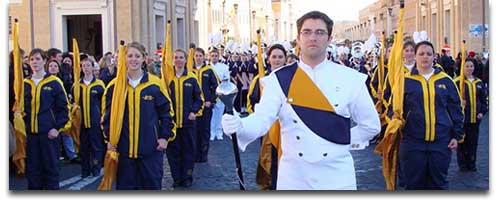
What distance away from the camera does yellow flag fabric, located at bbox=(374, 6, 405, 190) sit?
6.58m

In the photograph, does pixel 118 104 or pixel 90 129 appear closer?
pixel 118 104

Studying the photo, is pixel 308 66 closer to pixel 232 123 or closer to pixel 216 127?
pixel 232 123

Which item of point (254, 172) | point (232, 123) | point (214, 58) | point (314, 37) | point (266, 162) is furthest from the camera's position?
point (214, 58)

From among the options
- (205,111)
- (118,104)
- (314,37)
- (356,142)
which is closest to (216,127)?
(205,111)

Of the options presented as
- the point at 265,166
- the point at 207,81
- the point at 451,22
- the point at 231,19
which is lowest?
the point at 265,166

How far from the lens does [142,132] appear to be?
20.9 feet

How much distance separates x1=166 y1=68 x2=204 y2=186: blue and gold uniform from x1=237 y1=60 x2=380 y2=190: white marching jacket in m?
4.64

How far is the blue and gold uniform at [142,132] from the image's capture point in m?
6.33

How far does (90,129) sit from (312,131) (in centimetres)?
584

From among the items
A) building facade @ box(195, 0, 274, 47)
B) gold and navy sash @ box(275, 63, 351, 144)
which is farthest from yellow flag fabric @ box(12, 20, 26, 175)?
building facade @ box(195, 0, 274, 47)

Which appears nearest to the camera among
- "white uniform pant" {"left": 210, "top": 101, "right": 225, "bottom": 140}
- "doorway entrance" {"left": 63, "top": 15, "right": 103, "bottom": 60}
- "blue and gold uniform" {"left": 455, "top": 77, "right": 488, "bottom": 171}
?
"blue and gold uniform" {"left": 455, "top": 77, "right": 488, "bottom": 171}

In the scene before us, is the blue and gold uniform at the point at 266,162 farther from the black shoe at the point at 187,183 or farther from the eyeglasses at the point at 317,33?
the eyeglasses at the point at 317,33

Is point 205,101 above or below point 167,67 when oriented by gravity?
below

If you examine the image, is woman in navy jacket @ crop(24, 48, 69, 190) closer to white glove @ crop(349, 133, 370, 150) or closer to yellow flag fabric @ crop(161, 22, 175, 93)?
yellow flag fabric @ crop(161, 22, 175, 93)
